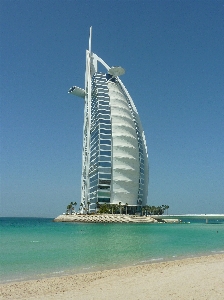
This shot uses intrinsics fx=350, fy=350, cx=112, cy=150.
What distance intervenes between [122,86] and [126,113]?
13.1 metres

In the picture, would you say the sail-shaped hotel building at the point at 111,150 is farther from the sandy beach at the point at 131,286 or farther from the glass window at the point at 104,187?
the sandy beach at the point at 131,286

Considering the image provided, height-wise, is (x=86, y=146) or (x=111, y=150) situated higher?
(x=86, y=146)

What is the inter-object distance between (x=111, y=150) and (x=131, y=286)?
89.2 metres

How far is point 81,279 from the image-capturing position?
13875 millimetres

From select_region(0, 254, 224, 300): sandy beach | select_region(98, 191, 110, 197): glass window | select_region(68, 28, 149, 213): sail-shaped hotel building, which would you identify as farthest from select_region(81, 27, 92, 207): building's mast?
select_region(0, 254, 224, 300): sandy beach

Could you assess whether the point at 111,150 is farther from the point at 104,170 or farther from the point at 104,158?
the point at 104,170

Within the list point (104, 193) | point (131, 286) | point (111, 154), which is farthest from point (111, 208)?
point (131, 286)

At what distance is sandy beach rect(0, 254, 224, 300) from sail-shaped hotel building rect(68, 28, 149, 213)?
282 feet

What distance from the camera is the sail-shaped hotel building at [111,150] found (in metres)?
102

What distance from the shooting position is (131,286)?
40.3 ft

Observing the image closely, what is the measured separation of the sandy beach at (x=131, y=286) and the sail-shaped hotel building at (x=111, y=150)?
282 feet

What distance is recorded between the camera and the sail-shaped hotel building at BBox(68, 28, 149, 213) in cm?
10162

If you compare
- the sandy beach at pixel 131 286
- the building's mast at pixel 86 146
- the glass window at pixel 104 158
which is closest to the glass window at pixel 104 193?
the building's mast at pixel 86 146

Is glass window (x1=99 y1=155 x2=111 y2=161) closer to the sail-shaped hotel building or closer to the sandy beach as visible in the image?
the sail-shaped hotel building
